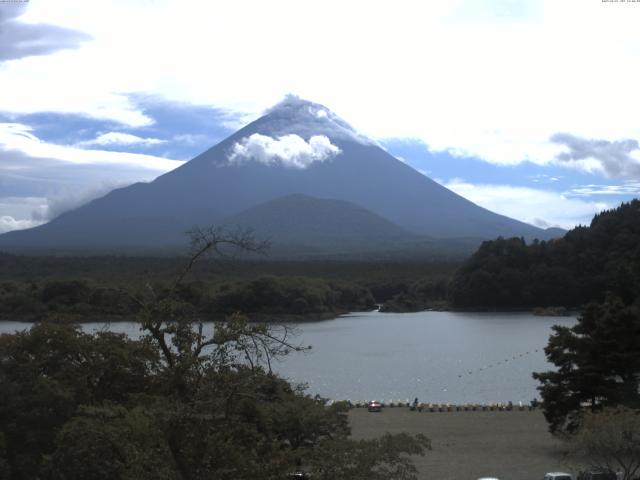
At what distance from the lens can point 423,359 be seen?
27.0 m

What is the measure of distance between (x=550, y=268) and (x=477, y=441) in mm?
34570

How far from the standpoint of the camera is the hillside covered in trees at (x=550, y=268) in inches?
1791

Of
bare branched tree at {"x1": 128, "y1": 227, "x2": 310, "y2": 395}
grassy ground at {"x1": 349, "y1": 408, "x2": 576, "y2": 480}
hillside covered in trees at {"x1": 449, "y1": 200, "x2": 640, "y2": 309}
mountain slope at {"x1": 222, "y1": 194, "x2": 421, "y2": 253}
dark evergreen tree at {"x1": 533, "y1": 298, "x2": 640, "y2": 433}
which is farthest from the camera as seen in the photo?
mountain slope at {"x1": 222, "y1": 194, "x2": 421, "y2": 253}

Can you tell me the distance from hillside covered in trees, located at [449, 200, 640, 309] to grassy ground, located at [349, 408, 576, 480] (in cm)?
2937

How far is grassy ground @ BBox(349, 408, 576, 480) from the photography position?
11656 millimetres

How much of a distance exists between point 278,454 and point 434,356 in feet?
74.2

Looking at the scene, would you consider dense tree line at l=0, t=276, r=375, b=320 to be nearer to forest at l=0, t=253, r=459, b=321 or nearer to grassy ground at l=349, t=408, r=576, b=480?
forest at l=0, t=253, r=459, b=321

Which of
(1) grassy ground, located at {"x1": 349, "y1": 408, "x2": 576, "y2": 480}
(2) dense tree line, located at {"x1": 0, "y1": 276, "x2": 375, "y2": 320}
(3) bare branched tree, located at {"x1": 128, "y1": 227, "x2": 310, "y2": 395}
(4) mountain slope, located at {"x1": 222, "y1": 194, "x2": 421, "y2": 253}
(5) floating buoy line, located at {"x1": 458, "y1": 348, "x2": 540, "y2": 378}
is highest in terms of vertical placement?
(4) mountain slope, located at {"x1": 222, "y1": 194, "x2": 421, "y2": 253}

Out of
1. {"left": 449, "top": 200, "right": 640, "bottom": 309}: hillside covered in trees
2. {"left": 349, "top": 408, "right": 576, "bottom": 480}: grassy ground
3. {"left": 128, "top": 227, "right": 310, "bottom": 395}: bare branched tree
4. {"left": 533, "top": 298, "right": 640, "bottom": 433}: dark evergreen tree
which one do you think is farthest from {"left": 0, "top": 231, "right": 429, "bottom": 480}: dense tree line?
{"left": 449, "top": 200, "right": 640, "bottom": 309}: hillside covered in trees

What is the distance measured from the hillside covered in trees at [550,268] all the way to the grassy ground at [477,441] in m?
29.4

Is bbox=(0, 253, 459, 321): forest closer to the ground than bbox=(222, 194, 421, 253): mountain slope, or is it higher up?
closer to the ground

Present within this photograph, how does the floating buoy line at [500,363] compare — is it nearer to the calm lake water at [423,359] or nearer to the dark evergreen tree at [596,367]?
the calm lake water at [423,359]

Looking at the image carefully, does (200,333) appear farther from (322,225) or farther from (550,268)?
(322,225)

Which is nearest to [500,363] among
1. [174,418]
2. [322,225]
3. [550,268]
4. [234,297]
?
[234,297]
